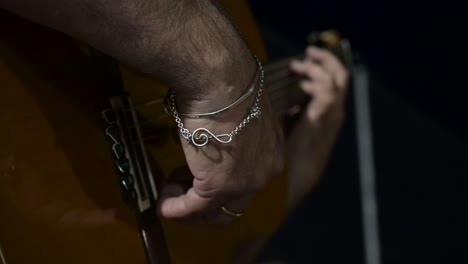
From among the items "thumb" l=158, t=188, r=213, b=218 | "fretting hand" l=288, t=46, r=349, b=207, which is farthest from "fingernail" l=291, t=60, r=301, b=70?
"thumb" l=158, t=188, r=213, b=218

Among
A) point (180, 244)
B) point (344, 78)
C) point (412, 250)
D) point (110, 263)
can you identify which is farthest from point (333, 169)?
point (110, 263)

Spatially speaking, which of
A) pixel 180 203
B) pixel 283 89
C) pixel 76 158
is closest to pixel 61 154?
pixel 76 158

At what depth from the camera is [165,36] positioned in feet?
1.97

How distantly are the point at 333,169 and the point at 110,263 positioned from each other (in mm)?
1010

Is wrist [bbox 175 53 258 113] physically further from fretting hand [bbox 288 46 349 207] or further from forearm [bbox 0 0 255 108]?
fretting hand [bbox 288 46 349 207]

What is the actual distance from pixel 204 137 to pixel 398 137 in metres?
1.04

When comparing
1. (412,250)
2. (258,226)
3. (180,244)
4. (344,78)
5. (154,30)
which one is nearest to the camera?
(154,30)

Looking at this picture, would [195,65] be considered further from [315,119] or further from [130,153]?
[315,119]

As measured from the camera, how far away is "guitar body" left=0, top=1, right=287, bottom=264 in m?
0.65

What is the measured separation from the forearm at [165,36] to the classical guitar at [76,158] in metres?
0.10

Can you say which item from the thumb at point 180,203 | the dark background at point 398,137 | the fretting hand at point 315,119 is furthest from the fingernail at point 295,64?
the thumb at point 180,203

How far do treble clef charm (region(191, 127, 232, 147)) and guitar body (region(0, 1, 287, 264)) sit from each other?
117 mm

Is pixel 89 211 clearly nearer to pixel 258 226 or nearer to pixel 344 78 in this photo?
pixel 258 226

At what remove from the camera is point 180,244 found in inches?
32.1
